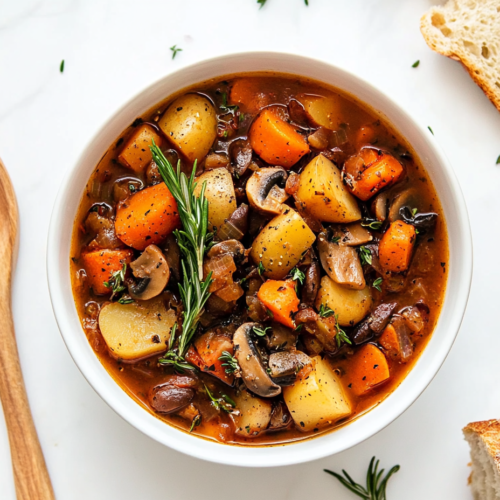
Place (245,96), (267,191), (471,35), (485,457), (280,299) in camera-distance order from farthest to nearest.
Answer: (471,35) → (485,457) → (245,96) → (267,191) → (280,299)

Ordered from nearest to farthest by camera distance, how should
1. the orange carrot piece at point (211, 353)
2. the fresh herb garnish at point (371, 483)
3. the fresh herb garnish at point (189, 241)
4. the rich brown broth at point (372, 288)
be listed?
the fresh herb garnish at point (189, 241), the orange carrot piece at point (211, 353), the rich brown broth at point (372, 288), the fresh herb garnish at point (371, 483)

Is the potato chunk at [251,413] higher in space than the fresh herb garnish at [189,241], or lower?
lower

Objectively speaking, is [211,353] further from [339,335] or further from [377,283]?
[377,283]

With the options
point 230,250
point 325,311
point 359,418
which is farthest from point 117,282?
point 359,418

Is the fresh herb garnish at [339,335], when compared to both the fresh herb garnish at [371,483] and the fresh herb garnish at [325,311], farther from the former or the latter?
the fresh herb garnish at [371,483]

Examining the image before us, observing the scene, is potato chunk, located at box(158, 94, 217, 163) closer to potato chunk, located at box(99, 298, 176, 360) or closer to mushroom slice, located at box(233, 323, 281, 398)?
potato chunk, located at box(99, 298, 176, 360)

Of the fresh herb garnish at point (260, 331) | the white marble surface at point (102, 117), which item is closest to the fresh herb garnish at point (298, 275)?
the fresh herb garnish at point (260, 331)

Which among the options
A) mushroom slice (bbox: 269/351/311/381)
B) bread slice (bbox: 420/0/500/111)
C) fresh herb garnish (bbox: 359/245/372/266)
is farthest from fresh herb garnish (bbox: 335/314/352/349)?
bread slice (bbox: 420/0/500/111)
